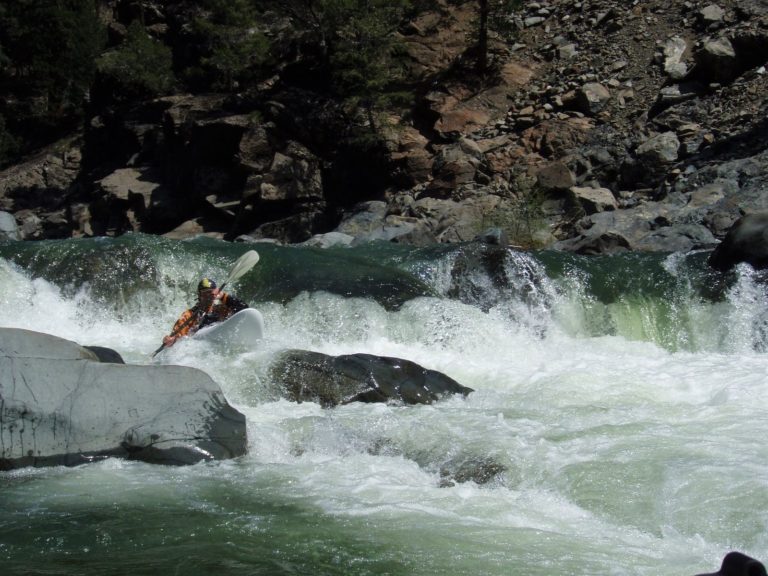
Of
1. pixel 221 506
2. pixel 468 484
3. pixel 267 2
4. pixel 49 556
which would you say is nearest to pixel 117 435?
pixel 221 506

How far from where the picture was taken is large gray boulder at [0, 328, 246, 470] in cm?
564

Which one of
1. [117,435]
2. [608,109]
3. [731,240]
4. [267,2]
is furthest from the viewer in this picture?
[267,2]

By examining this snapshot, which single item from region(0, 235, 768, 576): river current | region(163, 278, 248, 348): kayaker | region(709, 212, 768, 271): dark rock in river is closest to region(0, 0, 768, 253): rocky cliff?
region(709, 212, 768, 271): dark rock in river

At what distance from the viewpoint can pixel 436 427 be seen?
21.2 feet

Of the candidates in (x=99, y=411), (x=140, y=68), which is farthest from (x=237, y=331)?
(x=140, y=68)

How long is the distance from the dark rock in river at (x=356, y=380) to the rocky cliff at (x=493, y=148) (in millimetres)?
7322

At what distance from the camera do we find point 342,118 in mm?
22594

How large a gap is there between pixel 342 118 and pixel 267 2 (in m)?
4.65

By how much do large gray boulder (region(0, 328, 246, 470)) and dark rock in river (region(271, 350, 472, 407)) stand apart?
1266 millimetres

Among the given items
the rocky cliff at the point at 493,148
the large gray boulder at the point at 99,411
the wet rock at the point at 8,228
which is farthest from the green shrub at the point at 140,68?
the large gray boulder at the point at 99,411

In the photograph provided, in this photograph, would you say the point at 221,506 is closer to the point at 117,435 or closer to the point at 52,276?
the point at 117,435

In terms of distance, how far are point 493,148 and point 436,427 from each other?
1515cm

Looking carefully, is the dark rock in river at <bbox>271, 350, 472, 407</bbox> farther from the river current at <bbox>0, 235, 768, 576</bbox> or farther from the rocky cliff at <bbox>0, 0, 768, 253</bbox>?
the rocky cliff at <bbox>0, 0, 768, 253</bbox>

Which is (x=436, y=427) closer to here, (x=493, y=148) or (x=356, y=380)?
(x=356, y=380)
